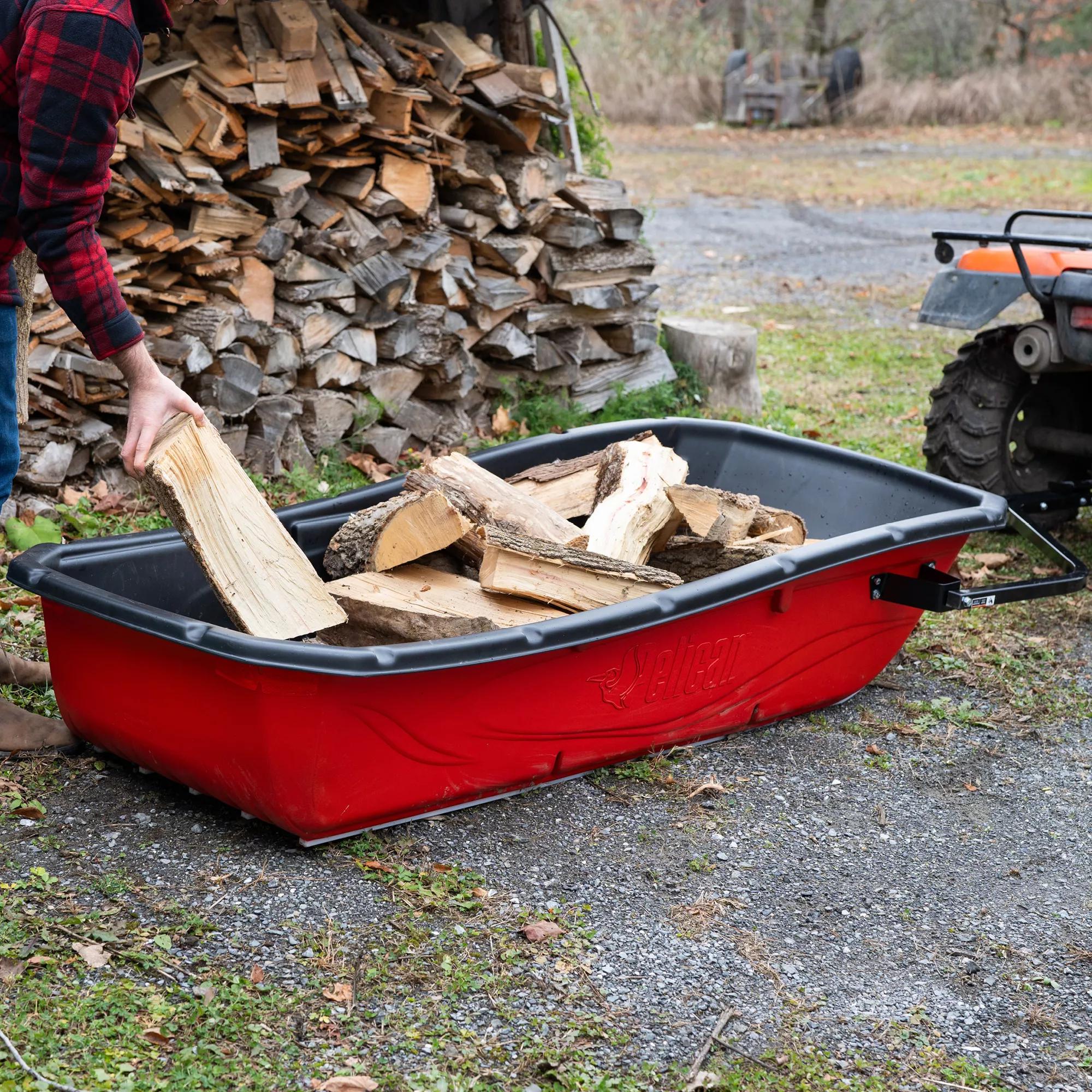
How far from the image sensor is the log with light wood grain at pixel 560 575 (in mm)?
2881

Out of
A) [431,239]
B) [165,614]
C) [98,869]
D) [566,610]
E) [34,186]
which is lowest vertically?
[98,869]

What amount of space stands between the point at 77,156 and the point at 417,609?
3.84 ft

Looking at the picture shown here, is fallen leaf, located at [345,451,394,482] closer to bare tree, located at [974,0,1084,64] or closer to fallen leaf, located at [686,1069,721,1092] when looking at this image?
fallen leaf, located at [686,1069,721,1092]

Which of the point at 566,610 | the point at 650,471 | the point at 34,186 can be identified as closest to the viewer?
the point at 34,186

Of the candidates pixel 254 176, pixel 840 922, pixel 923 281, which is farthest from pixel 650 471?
pixel 923 281

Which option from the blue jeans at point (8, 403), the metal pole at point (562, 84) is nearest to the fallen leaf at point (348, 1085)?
the blue jeans at point (8, 403)

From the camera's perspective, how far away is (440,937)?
2.34 meters

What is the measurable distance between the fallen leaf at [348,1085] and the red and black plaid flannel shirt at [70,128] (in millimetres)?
1407

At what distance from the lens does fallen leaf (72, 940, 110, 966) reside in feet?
7.18

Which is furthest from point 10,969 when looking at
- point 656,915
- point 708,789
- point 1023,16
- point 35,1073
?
point 1023,16

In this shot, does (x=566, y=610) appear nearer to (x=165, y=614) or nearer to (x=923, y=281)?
(x=165, y=614)

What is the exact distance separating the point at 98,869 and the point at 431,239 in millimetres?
3199

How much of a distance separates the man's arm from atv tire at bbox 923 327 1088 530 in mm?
3063

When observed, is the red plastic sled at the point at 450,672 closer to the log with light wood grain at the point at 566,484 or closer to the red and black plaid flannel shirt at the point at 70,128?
the log with light wood grain at the point at 566,484
